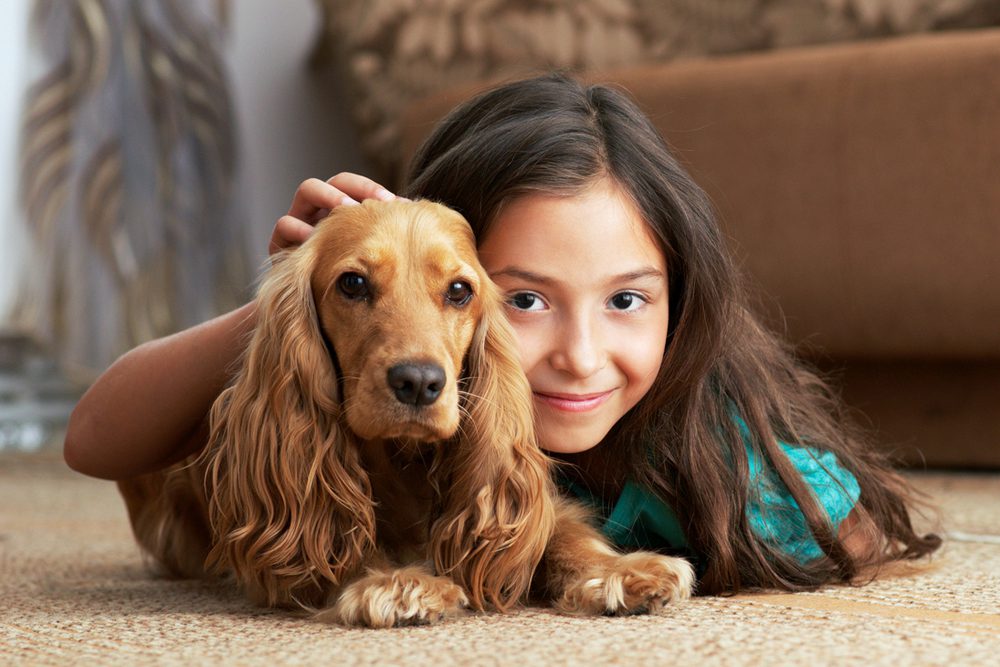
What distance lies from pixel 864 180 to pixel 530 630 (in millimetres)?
1554

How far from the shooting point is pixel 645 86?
256cm

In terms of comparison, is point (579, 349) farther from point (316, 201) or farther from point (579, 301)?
point (316, 201)

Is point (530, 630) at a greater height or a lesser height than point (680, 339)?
lesser

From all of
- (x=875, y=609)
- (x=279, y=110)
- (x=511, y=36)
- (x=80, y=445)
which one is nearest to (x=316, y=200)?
(x=80, y=445)

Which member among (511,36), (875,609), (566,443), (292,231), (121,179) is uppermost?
(511,36)

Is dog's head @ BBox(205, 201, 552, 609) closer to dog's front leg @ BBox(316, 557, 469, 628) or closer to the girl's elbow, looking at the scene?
dog's front leg @ BBox(316, 557, 469, 628)

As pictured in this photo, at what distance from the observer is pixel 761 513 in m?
1.28

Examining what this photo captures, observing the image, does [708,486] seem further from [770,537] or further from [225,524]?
[225,524]

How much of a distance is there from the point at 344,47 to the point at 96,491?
1.22 m

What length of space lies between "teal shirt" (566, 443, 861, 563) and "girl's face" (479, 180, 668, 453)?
9 centimetres

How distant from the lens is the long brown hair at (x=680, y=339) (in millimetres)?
1244

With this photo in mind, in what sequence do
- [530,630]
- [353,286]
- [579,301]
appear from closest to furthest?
[530,630] → [353,286] → [579,301]

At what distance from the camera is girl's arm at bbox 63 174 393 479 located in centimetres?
126

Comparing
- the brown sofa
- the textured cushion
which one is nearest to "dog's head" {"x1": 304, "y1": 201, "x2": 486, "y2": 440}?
the brown sofa
